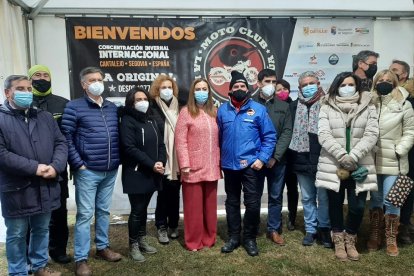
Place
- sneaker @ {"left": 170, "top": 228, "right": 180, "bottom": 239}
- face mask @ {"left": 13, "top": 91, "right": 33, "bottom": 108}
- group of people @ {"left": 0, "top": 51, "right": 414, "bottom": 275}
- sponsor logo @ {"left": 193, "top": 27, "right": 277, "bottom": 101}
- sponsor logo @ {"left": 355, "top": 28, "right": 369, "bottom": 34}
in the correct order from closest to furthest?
face mask @ {"left": 13, "top": 91, "right": 33, "bottom": 108} → group of people @ {"left": 0, "top": 51, "right": 414, "bottom": 275} → sneaker @ {"left": 170, "top": 228, "right": 180, "bottom": 239} → sponsor logo @ {"left": 193, "top": 27, "right": 277, "bottom": 101} → sponsor logo @ {"left": 355, "top": 28, "right": 369, "bottom": 34}

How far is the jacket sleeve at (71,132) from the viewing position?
321cm

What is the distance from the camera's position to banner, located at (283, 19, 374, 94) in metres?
→ 5.52

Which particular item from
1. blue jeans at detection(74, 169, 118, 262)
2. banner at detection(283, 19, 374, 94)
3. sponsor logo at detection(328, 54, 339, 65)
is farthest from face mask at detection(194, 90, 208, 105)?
sponsor logo at detection(328, 54, 339, 65)

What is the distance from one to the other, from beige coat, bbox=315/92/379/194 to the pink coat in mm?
1029

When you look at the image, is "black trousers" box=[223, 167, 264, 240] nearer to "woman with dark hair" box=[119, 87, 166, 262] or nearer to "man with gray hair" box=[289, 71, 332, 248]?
"man with gray hair" box=[289, 71, 332, 248]

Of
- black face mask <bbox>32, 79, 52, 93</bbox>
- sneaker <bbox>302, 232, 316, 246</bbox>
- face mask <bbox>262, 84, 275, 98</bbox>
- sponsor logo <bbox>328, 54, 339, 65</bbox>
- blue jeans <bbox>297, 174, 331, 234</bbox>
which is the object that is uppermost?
sponsor logo <bbox>328, 54, 339, 65</bbox>

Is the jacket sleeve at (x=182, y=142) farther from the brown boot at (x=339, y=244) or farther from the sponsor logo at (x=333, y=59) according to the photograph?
the sponsor logo at (x=333, y=59)

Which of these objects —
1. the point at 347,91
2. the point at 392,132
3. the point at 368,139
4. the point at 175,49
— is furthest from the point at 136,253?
the point at 175,49

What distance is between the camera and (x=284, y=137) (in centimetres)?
382

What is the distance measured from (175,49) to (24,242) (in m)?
3.35

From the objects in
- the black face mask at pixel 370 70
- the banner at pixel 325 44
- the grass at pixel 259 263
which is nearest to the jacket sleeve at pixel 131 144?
the grass at pixel 259 263

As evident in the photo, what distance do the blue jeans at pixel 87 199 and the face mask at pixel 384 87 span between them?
8.67 feet

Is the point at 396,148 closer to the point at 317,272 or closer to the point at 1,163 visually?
the point at 317,272

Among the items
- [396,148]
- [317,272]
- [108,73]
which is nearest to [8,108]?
[108,73]
